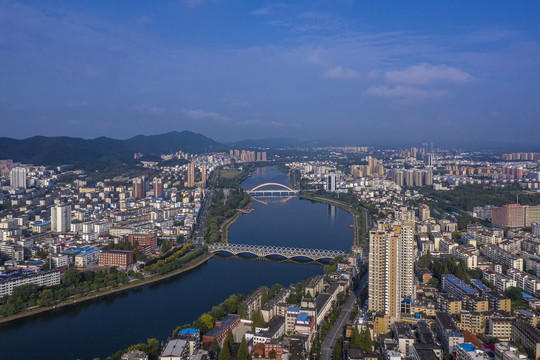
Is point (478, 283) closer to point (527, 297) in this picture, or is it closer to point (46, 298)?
point (527, 297)

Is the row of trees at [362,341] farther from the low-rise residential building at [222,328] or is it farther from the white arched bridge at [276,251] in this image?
the white arched bridge at [276,251]

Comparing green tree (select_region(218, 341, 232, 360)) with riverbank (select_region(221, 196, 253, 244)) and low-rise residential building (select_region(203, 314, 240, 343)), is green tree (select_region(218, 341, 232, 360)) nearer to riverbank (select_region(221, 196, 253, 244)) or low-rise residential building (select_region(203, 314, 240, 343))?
low-rise residential building (select_region(203, 314, 240, 343))

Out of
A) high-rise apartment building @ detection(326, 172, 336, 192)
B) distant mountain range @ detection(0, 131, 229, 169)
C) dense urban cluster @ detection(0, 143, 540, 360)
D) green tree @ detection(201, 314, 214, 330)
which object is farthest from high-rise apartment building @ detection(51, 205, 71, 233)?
distant mountain range @ detection(0, 131, 229, 169)

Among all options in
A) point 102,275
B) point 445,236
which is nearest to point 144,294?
point 102,275

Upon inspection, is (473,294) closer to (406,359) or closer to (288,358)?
(406,359)

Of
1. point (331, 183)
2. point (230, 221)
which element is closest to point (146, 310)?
point (230, 221)

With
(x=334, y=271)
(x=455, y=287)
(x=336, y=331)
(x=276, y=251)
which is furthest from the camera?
(x=276, y=251)

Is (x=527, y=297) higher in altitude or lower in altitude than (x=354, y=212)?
lower

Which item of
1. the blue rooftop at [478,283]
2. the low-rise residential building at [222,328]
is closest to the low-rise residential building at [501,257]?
the blue rooftop at [478,283]
